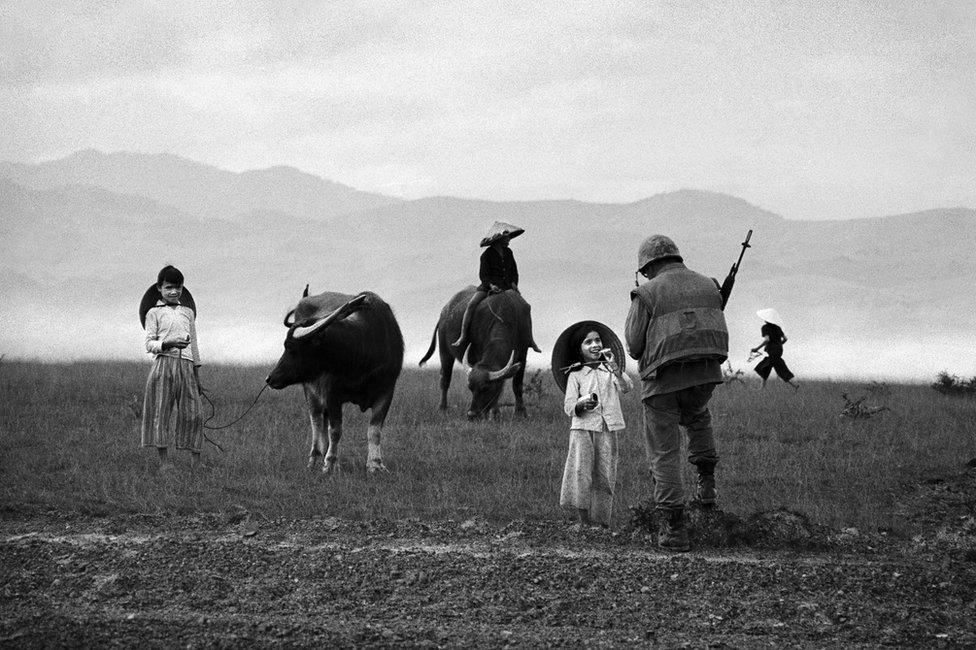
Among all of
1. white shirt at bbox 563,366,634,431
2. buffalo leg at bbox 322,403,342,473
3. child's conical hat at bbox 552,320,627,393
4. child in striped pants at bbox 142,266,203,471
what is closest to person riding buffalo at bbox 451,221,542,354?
Answer: buffalo leg at bbox 322,403,342,473

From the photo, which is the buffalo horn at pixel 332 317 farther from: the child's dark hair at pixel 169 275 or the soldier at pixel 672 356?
the soldier at pixel 672 356

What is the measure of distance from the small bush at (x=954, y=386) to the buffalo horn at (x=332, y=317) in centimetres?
1390

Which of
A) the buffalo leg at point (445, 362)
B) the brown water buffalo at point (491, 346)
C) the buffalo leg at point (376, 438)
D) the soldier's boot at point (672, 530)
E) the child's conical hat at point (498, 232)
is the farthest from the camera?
the buffalo leg at point (445, 362)

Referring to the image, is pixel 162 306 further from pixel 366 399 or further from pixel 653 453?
pixel 653 453

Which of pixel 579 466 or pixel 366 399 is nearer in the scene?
pixel 579 466

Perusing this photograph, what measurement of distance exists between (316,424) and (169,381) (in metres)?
1.70

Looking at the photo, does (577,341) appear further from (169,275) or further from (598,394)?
(169,275)

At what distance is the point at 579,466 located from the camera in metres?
9.51

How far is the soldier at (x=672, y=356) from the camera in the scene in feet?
28.6

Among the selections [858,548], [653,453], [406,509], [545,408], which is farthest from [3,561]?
[545,408]

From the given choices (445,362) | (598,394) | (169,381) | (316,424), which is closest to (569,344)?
(598,394)

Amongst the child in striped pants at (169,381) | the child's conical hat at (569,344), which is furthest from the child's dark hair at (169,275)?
the child's conical hat at (569,344)

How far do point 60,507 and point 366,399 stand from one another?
3.71 m

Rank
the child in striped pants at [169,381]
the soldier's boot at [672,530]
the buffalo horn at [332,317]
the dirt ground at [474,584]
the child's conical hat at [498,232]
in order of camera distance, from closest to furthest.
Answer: the dirt ground at [474,584] < the soldier's boot at [672,530] < the buffalo horn at [332,317] < the child in striped pants at [169,381] < the child's conical hat at [498,232]
